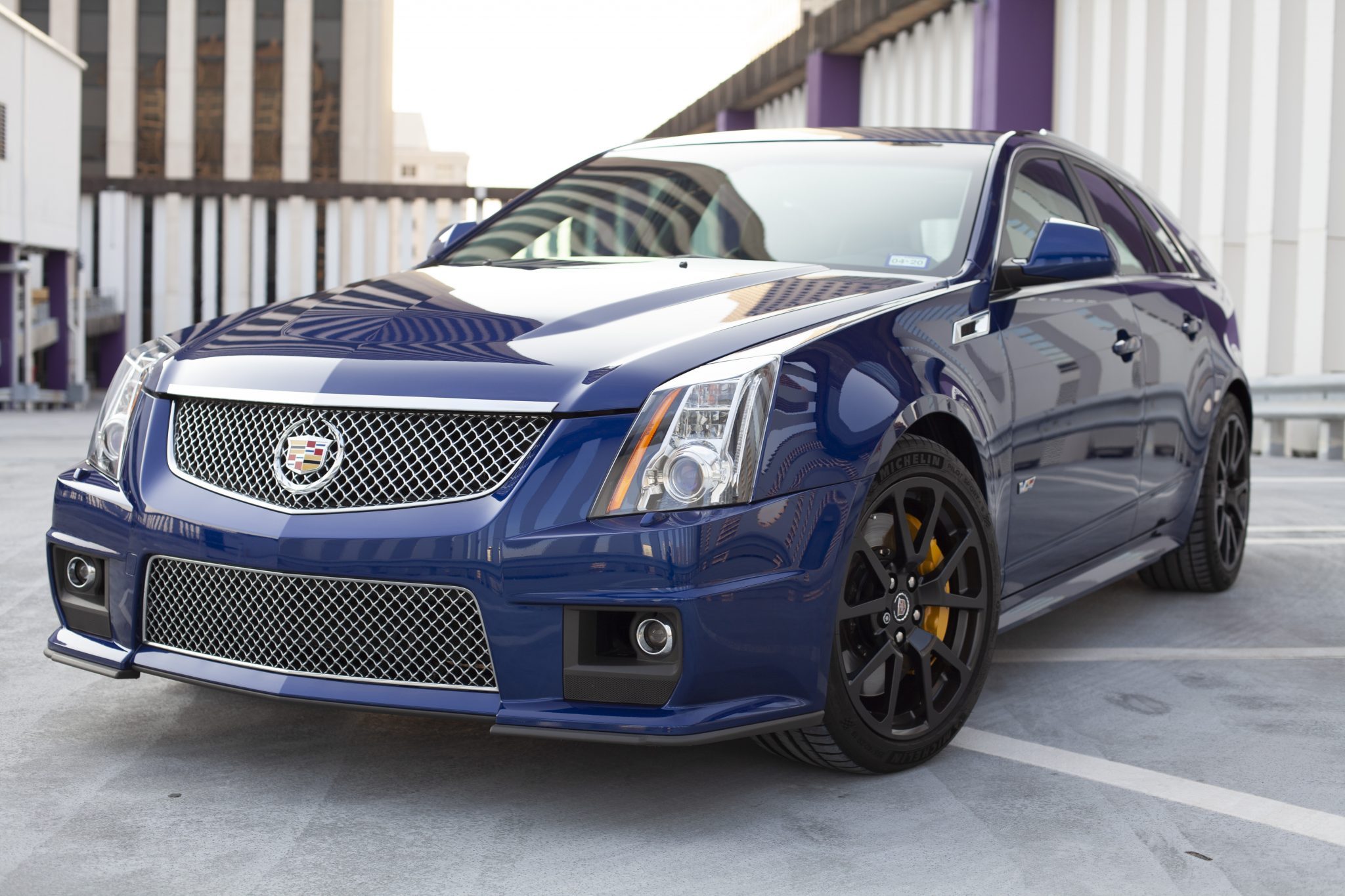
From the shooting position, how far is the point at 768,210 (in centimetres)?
412

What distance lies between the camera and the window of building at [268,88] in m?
60.6

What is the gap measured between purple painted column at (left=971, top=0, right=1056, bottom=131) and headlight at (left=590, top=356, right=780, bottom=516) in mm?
12301

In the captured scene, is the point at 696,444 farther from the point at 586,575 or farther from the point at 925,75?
the point at 925,75

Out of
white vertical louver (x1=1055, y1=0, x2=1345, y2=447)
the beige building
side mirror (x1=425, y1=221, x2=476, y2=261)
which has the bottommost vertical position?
side mirror (x1=425, y1=221, x2=476, y2=261)

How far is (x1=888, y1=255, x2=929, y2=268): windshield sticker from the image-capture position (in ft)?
12.4

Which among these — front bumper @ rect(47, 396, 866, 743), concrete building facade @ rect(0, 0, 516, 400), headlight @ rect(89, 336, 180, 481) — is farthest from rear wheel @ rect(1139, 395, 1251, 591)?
concrete building facade @ rect(0, 0, 516, 400)

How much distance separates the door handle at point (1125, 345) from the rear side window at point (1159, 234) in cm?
80

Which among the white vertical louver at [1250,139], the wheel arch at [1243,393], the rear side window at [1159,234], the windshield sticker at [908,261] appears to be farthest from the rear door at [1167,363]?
the white vertical louver at [1250,139]

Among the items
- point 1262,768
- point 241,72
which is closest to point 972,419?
point 1262,768

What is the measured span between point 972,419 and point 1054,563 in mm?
798

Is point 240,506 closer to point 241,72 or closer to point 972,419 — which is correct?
point 972,419

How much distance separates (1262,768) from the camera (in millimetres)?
3316

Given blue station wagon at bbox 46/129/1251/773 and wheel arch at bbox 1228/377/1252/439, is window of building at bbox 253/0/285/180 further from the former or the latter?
blue station wagon at bbox 46/129/1251/773

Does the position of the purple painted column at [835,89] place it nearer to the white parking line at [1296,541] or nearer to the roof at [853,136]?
the white parking line at [1296,541]
